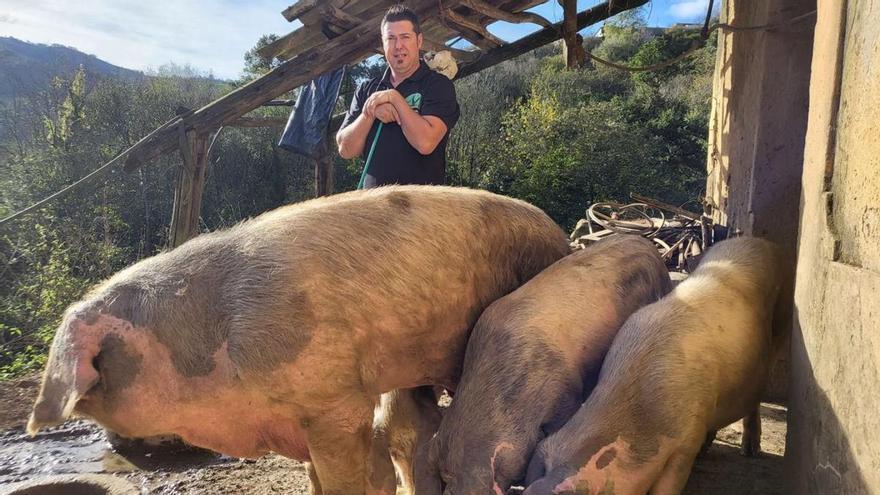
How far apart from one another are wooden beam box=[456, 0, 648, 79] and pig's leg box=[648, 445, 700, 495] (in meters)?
4.67

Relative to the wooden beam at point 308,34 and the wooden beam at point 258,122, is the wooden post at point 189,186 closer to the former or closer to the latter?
the wooden beam at point 258,122

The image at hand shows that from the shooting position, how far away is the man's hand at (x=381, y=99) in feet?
9.29

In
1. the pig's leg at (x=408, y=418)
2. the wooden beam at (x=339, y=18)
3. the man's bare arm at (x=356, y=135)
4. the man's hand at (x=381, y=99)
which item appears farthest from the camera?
the wooden beam at (x=339, y=18)

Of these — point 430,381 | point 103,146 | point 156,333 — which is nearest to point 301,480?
point 430,381

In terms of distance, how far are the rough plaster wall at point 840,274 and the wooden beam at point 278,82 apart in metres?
3.41

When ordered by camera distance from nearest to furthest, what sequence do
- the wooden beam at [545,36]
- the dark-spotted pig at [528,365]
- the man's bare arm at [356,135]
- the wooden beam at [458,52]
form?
the dark-spotted pig at [528,365] < the man's bare arm at [356,135] < the wooden beam at [545,36] < the wooden beam at [458,52]

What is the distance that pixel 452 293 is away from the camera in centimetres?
245

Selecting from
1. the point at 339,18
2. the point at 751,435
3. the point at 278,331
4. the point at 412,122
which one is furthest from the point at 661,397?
the point at 339,18

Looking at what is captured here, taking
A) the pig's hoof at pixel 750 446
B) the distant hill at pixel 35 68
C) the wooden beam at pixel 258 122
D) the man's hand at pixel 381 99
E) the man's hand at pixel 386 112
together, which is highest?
the distant hill at pixel 35 68

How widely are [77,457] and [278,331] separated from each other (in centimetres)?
351

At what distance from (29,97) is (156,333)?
61.5 ft

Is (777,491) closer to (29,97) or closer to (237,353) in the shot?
(237,353)

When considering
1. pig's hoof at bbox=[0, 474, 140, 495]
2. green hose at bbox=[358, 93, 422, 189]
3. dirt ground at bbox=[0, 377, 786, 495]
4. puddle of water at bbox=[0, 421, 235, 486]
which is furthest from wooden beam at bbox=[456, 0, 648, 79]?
pig's hoof at bbox=[0, 474, 140, 495]

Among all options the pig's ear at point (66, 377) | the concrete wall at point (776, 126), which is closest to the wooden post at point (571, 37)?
the concrete wall at point (776, 126)
